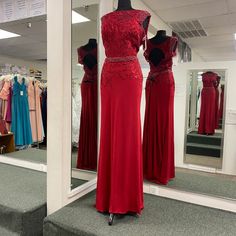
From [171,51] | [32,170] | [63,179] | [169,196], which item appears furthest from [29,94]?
[169,196]

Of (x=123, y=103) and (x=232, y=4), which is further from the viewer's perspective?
(x=232, y=4)

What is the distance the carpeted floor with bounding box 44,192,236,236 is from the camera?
150cm

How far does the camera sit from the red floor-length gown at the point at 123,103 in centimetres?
154

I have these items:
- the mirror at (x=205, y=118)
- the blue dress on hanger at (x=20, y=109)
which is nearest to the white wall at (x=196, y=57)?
the mirror at (x=205, y=118)

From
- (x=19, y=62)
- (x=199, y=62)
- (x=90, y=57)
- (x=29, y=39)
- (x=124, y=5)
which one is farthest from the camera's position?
(x=19, y=62)

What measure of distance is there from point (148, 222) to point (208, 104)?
1280 mm

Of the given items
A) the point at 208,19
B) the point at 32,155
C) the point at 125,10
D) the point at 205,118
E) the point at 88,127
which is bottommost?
the point at 32,155

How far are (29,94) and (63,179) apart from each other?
1.55 m

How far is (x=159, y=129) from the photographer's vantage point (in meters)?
2.12

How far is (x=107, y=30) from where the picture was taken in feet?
5.14

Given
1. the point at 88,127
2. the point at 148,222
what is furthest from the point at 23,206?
the point at 148,222

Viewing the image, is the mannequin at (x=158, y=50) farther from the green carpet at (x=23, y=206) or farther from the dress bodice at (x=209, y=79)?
the green carpet at (x=23, y=206)

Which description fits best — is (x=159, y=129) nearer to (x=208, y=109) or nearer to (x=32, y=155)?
(x=208, y=109)

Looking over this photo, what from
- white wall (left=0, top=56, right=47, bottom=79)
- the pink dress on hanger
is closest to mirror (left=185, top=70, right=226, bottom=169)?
white wall (left=0, top=56, right=47, bottom=79)
